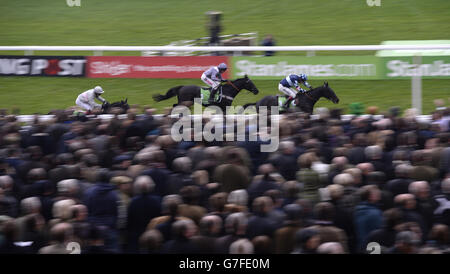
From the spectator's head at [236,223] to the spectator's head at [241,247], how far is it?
0.42 feet

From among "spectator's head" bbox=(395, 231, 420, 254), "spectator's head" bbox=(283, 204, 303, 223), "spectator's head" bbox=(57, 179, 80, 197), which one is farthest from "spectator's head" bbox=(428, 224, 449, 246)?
"spectator's head" bbox=(57, 179, 80, 197)

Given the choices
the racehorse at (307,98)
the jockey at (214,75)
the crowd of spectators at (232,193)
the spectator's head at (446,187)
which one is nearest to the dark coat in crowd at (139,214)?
the crowd of spectators at (232,193)

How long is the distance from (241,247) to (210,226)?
0.38 m

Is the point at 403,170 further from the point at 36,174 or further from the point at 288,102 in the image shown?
the point at 288,102

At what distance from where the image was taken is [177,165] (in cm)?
679

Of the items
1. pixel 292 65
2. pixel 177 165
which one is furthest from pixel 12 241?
pixel 292 65

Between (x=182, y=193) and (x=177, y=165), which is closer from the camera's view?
(x=182, y=193)

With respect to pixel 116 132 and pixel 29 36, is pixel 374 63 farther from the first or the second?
pixel 29 36

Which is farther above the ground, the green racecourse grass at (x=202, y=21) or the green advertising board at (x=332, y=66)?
the green racecourse grass at (x=202, y=21)

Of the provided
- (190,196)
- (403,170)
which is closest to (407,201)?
(403,170)

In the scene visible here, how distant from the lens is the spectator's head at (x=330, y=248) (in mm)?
4671

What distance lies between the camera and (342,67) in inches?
570

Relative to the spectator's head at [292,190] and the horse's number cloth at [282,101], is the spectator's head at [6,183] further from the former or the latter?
the horse's number cloth at [282,101]
